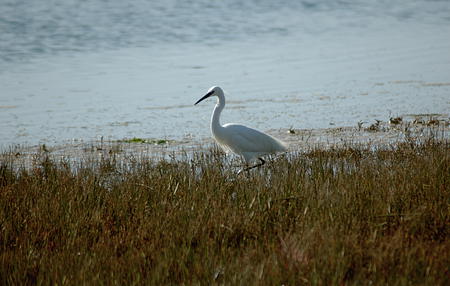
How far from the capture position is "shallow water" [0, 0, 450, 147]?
→ 12664 millimetres

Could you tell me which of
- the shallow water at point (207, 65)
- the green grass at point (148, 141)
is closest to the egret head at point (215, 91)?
the green grass at point (148, 141)

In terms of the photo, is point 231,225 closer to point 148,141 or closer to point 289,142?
point 289,142

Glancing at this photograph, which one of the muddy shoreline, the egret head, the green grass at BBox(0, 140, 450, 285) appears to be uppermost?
the egret head

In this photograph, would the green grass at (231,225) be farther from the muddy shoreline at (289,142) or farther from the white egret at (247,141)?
the muddy shoreline at (289,142)

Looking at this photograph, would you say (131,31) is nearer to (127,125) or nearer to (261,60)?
(261,60)

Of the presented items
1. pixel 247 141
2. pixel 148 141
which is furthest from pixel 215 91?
pixel 148 141

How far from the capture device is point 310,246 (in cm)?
429

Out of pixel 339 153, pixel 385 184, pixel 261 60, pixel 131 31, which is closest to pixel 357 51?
pixel 261 60

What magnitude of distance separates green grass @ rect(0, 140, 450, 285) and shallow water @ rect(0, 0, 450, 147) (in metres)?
4.51

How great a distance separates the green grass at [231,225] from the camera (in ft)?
13.5

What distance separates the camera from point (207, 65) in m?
21.0

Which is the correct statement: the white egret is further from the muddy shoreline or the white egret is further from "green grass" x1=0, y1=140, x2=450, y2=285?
"green grass" x1=0, y1=140, x2=450, y2=285

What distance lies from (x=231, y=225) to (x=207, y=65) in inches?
646

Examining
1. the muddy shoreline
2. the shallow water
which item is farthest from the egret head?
the shallow water
